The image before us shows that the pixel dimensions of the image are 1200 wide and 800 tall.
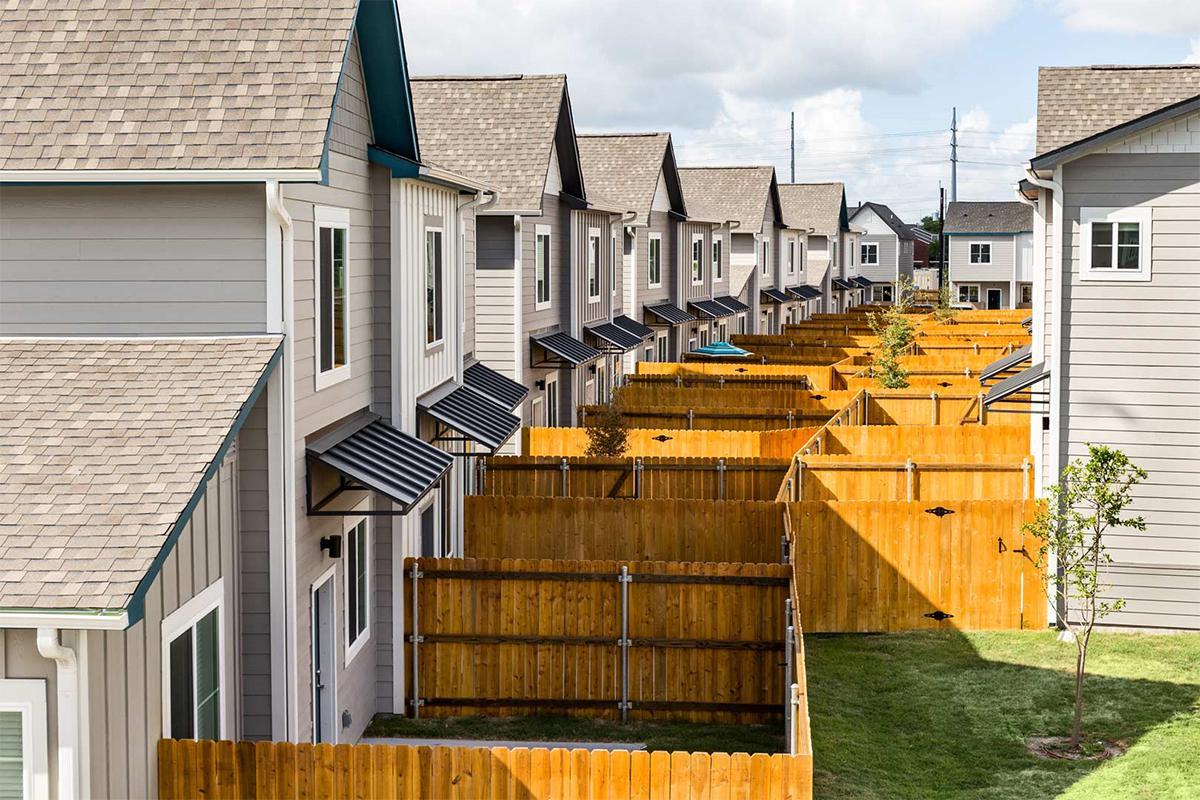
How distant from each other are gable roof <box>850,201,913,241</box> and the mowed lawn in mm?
90271

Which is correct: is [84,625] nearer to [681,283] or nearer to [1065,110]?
[1065,110]

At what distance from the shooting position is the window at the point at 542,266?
28297mm

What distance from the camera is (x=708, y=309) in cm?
4941

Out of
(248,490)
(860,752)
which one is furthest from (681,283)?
(248,490)

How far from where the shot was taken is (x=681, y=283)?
46469mm

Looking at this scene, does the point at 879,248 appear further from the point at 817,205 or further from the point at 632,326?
the point at 632,326

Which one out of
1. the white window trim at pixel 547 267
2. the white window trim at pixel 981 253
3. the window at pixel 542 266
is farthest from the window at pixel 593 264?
the white window trim at pixel 981 253

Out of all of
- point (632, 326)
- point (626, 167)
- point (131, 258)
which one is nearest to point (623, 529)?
point (131, 258)

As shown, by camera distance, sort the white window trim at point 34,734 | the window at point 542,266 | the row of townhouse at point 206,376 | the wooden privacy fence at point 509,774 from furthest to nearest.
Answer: the window at point 542,266, the wooden privacy fence at point 509,774, the row of townhouse at point 206,376, the white window trim at point 34,734

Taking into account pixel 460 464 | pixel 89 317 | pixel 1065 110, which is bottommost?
pixel 460 464

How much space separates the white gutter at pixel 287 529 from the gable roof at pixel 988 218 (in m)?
91.5

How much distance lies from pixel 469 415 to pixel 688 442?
457 inches

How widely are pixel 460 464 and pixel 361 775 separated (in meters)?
11.0

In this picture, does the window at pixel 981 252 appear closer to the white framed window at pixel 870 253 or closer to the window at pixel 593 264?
the white framed window at pixel 870 253
